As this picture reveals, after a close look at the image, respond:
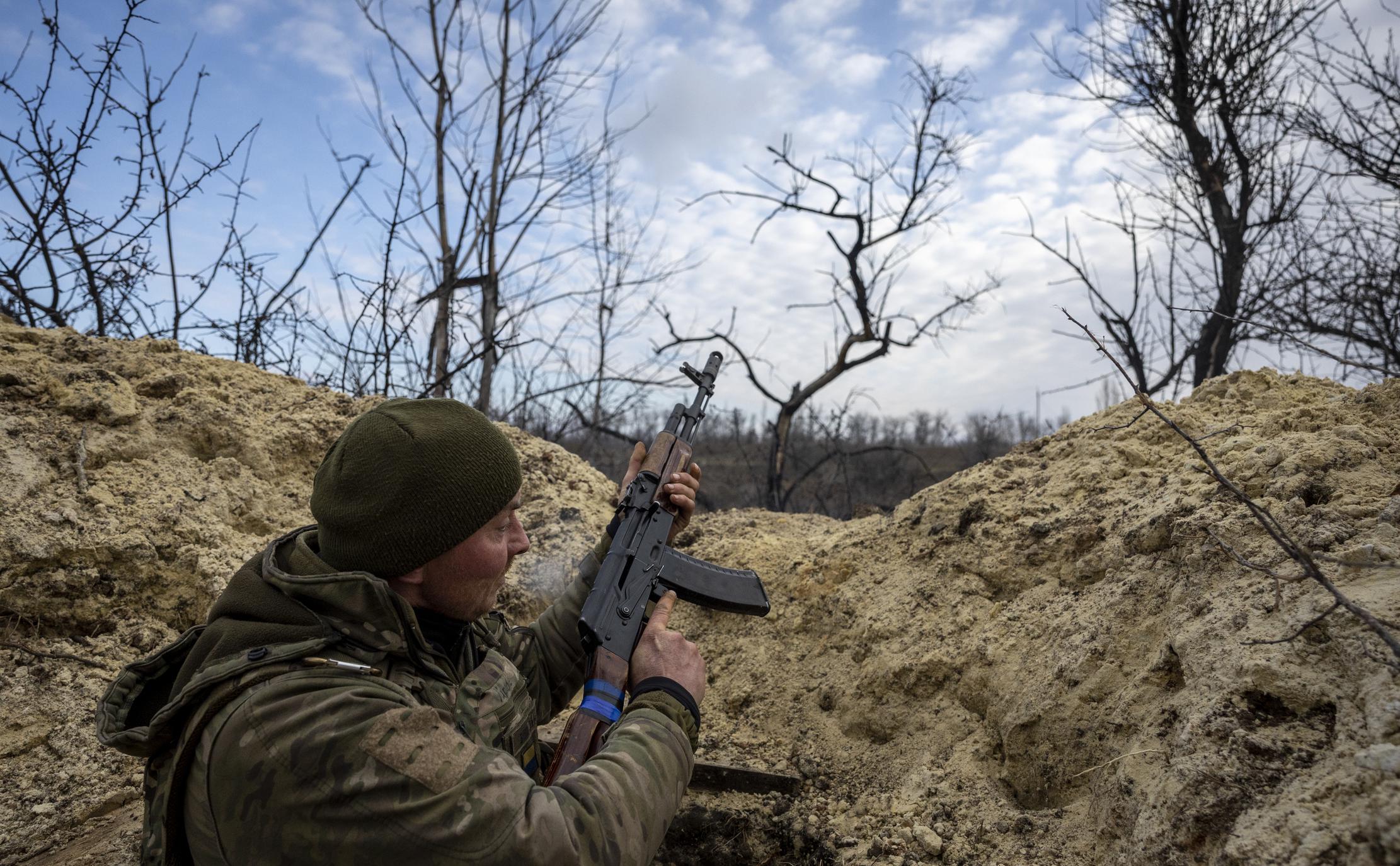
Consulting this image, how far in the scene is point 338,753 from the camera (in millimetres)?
1500

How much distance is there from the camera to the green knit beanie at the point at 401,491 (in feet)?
6.03

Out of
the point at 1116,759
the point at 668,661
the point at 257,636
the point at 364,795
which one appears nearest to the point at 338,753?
the point at 364,795

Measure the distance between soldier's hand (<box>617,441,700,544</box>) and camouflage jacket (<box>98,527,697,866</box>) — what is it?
84 centimetres

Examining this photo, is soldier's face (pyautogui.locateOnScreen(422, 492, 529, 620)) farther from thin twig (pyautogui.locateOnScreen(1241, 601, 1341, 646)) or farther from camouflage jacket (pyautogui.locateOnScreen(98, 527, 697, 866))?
thin twig (pyautogui.locateOnScreen(1241, 601, 1341, 646))

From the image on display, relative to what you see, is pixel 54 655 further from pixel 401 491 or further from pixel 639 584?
pixel 639 584

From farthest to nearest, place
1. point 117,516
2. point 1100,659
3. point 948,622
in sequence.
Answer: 1. point 117,516
2. point 948,622
3. point 1100,659

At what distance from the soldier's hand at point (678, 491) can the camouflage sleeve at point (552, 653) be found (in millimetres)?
237

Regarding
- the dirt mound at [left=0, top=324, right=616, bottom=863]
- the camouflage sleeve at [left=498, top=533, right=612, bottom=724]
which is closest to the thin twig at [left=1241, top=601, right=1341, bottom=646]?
the camouflage sleeve at [left=498, top=533, right=612, bottom=724]

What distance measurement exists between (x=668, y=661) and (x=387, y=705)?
2.56ft

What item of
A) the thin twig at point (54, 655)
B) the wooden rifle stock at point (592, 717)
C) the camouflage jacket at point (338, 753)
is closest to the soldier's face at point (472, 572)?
the camouflage jacket at point (338, 753)

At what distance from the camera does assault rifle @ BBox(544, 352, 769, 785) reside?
206cm

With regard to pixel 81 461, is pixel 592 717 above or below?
below

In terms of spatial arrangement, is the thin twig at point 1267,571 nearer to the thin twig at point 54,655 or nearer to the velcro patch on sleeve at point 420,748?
the velcro patch on sleeve at point 420,748

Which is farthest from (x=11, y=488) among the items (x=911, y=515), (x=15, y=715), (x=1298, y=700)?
(x=1298, y=700)
